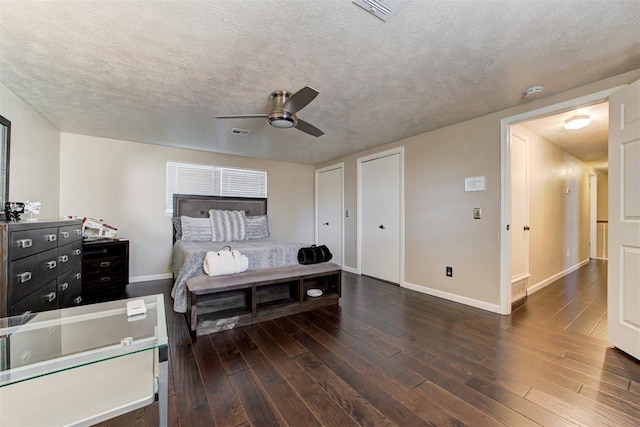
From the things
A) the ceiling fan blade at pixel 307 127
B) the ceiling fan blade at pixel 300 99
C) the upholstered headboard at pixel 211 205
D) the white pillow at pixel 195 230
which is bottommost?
the white pillow at pixel 195 230

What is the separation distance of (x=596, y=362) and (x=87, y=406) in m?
3.12

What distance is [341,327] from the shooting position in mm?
2461

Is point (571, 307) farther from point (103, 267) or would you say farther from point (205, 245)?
point (103, 267)

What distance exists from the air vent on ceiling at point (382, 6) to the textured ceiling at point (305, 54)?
5 centimetres

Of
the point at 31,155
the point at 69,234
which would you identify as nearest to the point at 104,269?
the point at 69,234

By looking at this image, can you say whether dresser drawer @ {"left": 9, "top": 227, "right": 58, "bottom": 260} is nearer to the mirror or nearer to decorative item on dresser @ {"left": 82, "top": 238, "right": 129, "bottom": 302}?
the mirror

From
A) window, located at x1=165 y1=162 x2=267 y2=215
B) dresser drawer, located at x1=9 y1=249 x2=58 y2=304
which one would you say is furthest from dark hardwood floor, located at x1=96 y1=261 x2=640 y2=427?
window, located at x1=165 y1=162 x2=267 y2=215

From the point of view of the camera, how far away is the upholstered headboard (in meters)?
4.32

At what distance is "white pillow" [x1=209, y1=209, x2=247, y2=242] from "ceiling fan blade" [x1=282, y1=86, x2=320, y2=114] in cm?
234

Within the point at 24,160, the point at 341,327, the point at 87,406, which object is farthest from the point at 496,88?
the point at 24,160

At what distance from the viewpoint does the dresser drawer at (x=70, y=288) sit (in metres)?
2.29

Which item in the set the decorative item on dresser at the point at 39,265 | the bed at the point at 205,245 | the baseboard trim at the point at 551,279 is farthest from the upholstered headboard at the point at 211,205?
the baseboard trim at the point at 551,279

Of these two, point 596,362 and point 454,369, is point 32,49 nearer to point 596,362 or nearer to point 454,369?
point 454,369

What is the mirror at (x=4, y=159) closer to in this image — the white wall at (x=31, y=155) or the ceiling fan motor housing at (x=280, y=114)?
the white wall at (x=31, y=155)
